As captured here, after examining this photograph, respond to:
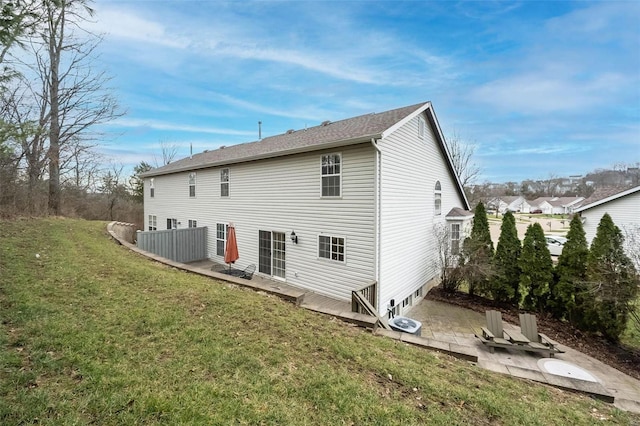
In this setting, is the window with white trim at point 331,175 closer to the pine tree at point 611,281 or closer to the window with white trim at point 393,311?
the window with white trim at point 393,311

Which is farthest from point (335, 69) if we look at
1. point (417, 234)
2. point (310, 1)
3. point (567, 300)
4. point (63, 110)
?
point (63, 110)

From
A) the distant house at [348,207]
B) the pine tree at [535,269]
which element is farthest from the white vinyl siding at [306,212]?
the pine tree at [535,269]

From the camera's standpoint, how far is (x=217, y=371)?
3285 mm

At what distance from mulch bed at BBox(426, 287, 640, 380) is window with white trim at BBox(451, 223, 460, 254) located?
2.06m

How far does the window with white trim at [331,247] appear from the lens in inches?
350

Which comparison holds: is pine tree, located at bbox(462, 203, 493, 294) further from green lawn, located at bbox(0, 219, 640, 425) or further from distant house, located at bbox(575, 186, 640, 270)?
distant house, located at bbox(575, 186, 640, 270)

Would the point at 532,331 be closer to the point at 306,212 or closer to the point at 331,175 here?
the point at 331,175

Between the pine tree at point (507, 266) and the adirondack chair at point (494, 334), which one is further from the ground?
the pine tree at point (507, 266)

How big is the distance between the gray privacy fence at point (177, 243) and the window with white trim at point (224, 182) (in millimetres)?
2474

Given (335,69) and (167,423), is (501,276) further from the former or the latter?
(335,69)

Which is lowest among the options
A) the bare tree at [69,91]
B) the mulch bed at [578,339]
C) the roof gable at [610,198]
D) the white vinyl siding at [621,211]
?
the mulch bed at [578,339]

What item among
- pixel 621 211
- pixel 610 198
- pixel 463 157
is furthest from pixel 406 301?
pixel 463 157

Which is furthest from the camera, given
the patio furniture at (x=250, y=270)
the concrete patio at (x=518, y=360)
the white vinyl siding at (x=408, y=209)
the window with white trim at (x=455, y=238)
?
the window with white trim at (x=455, y=238)

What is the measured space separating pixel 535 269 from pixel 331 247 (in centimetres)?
758
